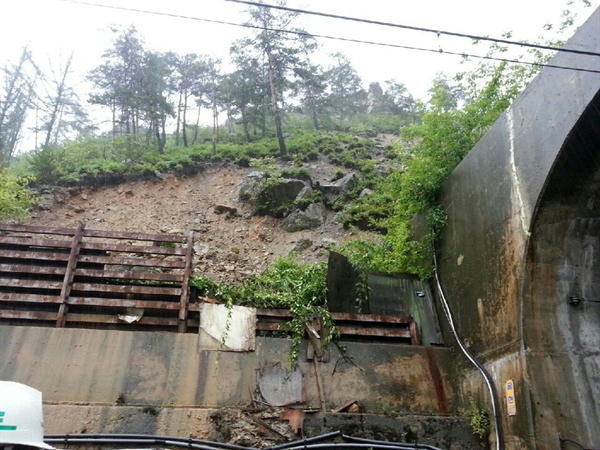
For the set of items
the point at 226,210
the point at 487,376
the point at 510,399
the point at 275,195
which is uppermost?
the point at 275,195

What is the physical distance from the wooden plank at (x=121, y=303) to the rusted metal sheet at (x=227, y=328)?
0.57 metres

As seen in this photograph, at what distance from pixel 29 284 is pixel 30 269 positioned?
0.27 metres

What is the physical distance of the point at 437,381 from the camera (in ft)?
23.3

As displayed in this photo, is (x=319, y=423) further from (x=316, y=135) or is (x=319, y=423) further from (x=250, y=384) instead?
(x=316, y=135)

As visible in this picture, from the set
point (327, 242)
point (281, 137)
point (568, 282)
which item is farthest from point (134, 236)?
point (281, 137)

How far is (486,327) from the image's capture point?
652 cm

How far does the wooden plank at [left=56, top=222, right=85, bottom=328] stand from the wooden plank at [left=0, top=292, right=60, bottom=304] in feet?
0.39

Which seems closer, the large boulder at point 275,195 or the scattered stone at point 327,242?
the scattered stone at point 327,242

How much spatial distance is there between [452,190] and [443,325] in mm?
2421

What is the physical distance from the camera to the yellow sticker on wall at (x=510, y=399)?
18.6 feet

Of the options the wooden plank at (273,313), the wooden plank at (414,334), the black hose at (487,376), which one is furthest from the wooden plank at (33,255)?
the black hose at (487,376)

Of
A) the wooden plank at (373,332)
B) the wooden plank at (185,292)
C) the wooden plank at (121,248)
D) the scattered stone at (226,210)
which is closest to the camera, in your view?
the wooden plank at (185,292)

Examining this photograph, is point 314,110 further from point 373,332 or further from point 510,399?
point 510,399

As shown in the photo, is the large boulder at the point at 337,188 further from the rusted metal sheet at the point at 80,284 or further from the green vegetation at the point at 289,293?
the rusted metal sheet at the point at 80,284
